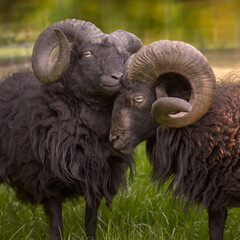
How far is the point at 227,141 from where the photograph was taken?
358 cm

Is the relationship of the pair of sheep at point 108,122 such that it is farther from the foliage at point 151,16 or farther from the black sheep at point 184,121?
the foliage at point 151,16

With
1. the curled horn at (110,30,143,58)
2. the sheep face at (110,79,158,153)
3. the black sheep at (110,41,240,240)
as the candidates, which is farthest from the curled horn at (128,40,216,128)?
the curled horn at (110,30,143,58)

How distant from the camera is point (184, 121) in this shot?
3461mm

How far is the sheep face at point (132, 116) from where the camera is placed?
11.9 ft

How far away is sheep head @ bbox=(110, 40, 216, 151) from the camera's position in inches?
134

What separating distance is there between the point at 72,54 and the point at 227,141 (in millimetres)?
1422

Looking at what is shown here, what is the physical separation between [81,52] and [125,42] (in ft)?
1.25

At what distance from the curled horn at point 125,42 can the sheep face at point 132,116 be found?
1.53ft

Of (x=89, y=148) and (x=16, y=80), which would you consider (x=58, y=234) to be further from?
(x=16, y=80)

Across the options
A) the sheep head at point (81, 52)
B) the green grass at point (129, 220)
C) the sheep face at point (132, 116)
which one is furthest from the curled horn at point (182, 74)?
the green grass at point (129, 220)

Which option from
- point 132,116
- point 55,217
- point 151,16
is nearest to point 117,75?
point 132,116

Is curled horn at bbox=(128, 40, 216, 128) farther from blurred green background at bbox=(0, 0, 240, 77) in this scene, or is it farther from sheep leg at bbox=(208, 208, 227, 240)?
blurred green background at bbox=(0, 0, 240, 77)

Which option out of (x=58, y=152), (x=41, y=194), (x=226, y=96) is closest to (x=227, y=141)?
(x=226, y=96)

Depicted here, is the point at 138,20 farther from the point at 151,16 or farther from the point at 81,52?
the point at 81,52
